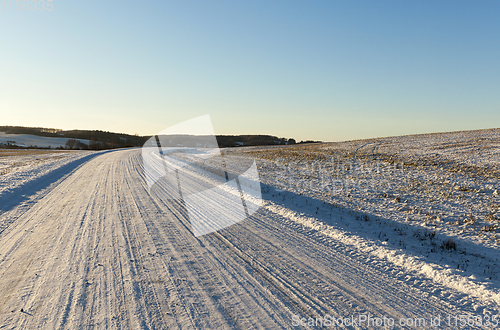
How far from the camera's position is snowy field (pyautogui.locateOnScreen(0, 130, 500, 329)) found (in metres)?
3.34

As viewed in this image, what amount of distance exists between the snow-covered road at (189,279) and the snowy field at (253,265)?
2cm

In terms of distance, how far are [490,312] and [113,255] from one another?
20.2 ft

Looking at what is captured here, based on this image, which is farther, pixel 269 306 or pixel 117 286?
pixel 117 286

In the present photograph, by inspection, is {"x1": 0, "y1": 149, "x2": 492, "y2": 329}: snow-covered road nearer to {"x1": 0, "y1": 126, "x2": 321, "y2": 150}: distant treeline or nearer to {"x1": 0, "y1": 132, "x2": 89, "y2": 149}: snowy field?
{"x1": 0, "y1": 126, "x2": 321, "y2": 150}: distant treeline

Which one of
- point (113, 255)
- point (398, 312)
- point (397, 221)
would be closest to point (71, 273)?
point (113, 255)

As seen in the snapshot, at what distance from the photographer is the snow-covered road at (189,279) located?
330 centimetres

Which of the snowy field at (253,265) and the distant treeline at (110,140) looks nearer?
the snowy field at (253,265)

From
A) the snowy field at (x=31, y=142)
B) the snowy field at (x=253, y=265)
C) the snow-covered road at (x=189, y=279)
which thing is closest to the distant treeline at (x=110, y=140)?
the snowy field at (x=31, y=142)

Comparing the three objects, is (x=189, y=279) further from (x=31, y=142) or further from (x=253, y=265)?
(x=31, y=142)

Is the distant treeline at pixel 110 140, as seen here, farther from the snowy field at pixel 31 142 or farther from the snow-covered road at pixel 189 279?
the snow-covered road at pixel 189 279

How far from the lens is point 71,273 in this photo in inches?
A: 168

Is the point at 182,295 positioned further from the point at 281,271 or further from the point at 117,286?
the point at 281,271

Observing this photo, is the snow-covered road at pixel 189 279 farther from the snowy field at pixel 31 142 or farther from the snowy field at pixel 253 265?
the snowy field at pixel 31 142

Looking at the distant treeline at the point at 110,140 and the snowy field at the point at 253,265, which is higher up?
the distant treeline at the point at 110,140
